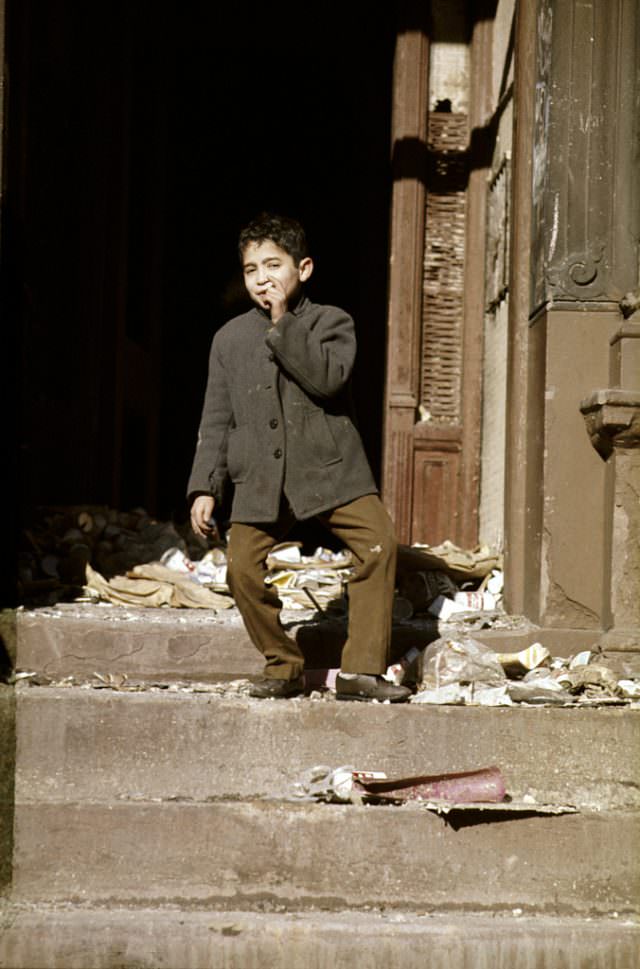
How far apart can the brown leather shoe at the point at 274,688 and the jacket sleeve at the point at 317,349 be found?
103 cm

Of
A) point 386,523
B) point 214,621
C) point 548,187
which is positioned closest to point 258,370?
point 386,523

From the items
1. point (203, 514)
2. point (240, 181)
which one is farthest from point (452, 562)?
point (240, 181)

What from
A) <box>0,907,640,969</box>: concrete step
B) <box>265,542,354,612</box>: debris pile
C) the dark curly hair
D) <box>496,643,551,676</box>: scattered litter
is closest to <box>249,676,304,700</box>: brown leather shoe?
<box>0,907,640,969</box>: concrete step

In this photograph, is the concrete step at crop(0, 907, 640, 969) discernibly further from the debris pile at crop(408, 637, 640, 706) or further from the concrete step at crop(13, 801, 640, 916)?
the debris pile at crop(408, 637, 640, 706)

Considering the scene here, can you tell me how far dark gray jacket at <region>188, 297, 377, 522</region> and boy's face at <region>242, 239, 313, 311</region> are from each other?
105 millimetres

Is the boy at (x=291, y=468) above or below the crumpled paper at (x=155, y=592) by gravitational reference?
above

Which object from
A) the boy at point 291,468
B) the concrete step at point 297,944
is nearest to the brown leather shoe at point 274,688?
the boy at point 291,468

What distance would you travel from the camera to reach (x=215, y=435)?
15.4 ft

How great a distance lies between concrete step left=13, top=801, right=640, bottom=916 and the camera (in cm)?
407

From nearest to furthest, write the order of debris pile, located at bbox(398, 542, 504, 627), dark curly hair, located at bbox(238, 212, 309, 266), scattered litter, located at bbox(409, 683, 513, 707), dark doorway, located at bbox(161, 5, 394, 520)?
1. dark curly hair, located at bbox(238, 212, 309, 266)
2. scattered litter, located at bbox(409, 683, 513, 707)
3. debris pile, located at bbox(398, 542, 504, 627)
4. dark doorway, located at bbox(161, 5, 394, 520)

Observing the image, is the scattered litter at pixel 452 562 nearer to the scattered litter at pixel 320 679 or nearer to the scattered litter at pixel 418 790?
the scattered litter at pixel 320 679

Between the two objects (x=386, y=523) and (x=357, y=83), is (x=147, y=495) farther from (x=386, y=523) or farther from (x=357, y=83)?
(x=386, y=523)

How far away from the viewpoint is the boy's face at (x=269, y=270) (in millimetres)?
4469

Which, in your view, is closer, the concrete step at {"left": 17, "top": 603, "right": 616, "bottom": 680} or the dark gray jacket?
the dark gray jacket
